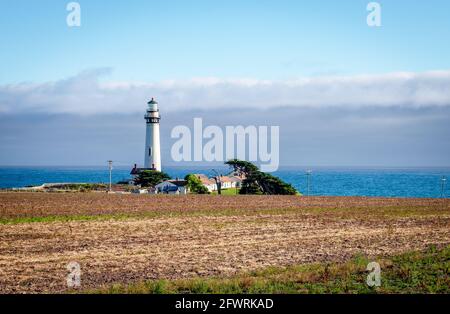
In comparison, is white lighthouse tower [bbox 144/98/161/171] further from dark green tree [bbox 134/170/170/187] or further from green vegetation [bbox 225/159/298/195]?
green vegetation [bbox 225/159/298/195]

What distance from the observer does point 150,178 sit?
100438 mm

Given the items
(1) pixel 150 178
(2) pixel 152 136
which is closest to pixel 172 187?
(1) pixel 150 178

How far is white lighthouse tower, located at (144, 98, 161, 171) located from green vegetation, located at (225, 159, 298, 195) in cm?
1971

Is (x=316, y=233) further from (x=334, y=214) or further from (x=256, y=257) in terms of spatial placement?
(x=334, y=214)

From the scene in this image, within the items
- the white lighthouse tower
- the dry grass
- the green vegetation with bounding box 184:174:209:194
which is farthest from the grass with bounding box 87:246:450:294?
the white lighthouse tower

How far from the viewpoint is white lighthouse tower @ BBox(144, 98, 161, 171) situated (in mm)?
104250

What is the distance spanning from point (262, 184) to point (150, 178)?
21.3 m

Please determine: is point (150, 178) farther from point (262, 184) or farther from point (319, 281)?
point (319, 281)

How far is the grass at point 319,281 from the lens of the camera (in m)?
15.3
